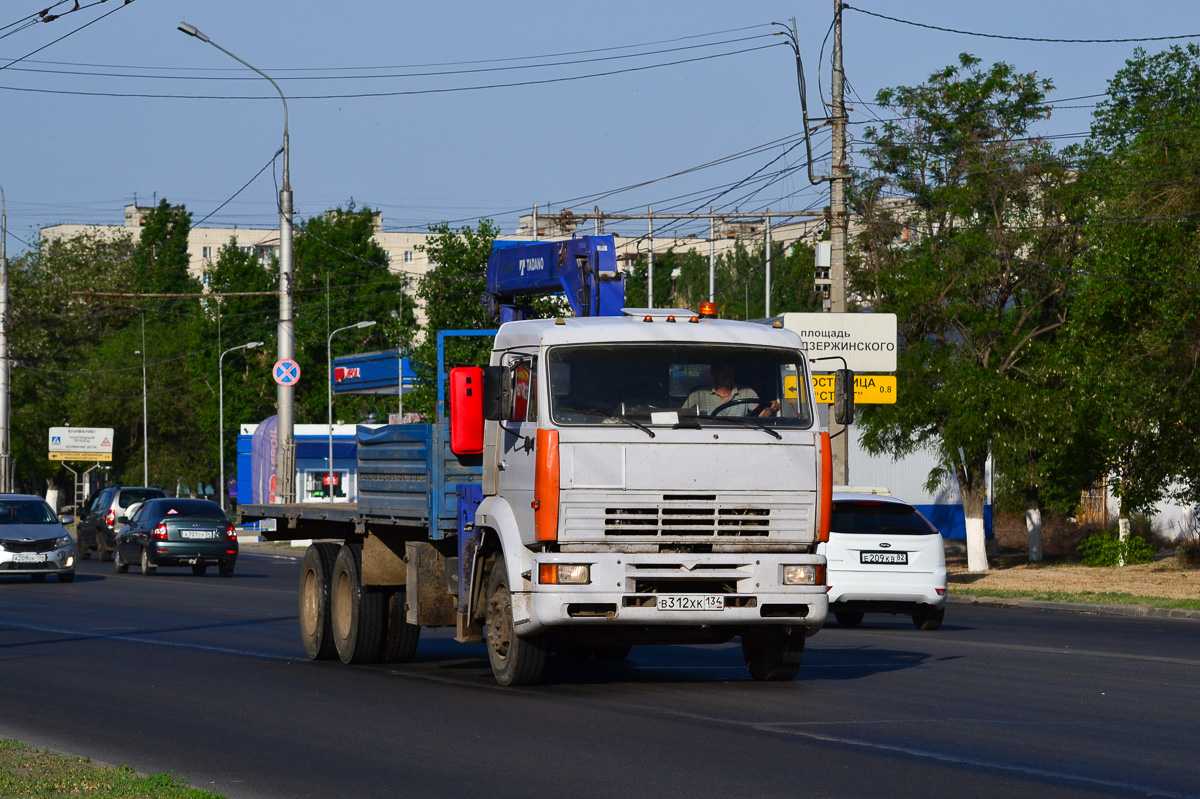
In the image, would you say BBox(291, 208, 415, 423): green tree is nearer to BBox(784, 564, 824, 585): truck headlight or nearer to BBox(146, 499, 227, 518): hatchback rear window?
BBox(146, 499, 227, 518): hatchback rear window

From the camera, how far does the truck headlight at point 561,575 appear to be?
12.1m

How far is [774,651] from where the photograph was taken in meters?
13.5

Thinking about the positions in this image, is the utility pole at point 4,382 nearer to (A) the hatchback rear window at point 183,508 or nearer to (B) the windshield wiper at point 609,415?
(A) the hatchback rear window at point 183,508

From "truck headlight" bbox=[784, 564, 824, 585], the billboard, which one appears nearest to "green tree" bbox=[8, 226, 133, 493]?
the billboard

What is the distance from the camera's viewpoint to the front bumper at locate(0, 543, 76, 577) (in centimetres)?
3070

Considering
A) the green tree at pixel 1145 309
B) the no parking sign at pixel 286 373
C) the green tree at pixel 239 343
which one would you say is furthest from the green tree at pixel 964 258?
the green tree at pixel 239 343

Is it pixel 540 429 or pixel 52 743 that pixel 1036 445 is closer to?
pixel 540 429

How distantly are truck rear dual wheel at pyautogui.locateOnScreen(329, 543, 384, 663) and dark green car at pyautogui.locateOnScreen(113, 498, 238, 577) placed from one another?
64.1 ft

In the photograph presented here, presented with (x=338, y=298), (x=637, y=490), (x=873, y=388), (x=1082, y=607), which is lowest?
(x=1082, y=607)

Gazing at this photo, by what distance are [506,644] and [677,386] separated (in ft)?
7.67

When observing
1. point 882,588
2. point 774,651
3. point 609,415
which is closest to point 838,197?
point 882,588

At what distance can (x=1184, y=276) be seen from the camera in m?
28.8

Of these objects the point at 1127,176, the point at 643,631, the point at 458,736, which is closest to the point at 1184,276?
the point at 1127,176

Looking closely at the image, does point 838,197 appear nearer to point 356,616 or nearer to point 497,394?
point 356,616
